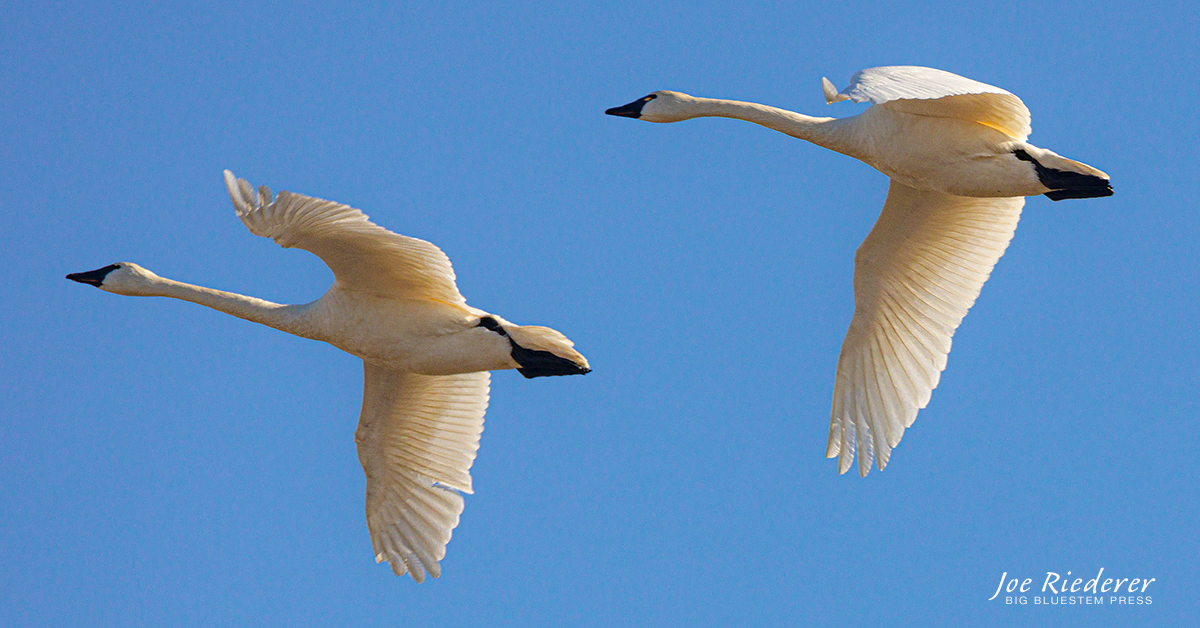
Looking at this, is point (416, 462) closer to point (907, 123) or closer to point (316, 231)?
point (316, 231)

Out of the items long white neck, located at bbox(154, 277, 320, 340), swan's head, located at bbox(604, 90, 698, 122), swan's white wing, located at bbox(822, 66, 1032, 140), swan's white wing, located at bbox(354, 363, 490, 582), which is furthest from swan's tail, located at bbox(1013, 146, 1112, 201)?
long white neck, located at bbox(154, 277, 320, 340)

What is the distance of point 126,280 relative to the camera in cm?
1446

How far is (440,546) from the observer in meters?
14.8

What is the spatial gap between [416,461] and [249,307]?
7.42 ft

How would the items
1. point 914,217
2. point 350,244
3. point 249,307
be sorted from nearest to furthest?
point 350,244, point 249,307, point 914,217

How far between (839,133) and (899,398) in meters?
2.75

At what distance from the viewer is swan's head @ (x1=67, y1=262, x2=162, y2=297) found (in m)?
14.4

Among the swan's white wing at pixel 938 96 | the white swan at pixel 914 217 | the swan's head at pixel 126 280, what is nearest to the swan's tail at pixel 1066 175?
the white swan at pixel 914 217

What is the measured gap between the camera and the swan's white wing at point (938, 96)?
1109 centimetres

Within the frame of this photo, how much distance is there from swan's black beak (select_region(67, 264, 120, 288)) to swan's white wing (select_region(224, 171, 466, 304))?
2.66m

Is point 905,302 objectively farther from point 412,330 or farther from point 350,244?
point 350,244

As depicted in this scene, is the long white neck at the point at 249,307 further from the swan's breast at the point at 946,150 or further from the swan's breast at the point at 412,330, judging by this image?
the swan's breast at the point at 946,150

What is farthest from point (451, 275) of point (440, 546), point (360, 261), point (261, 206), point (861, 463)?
point (861, 463)

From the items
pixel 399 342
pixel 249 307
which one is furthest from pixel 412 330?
pixel 249 307
